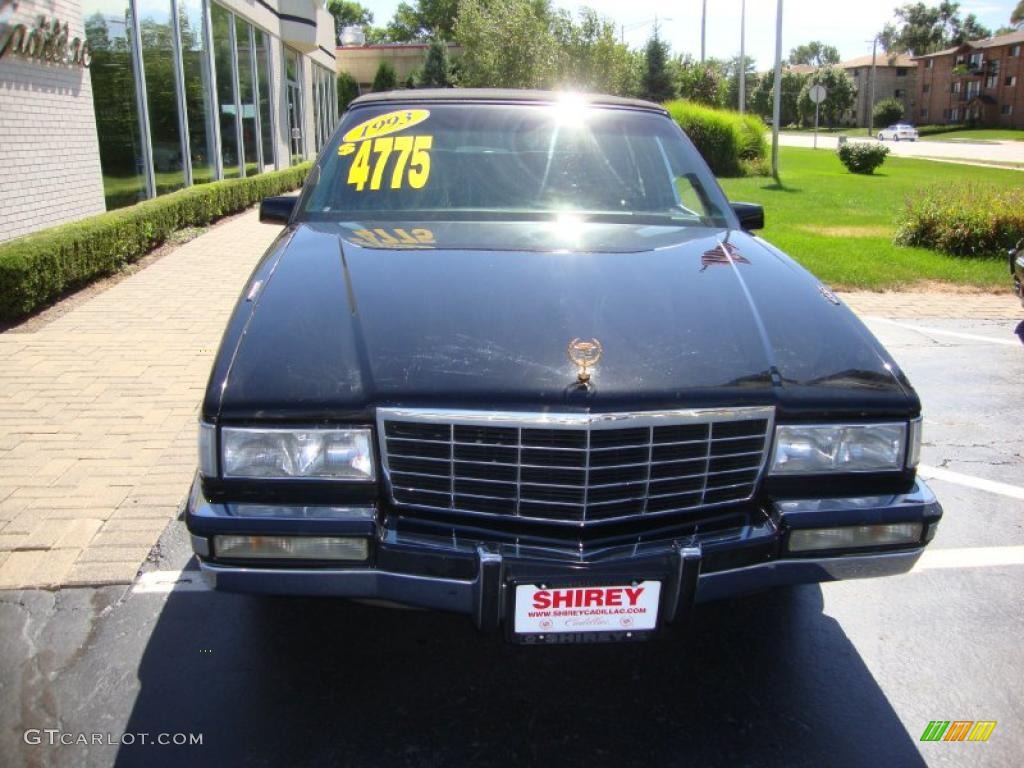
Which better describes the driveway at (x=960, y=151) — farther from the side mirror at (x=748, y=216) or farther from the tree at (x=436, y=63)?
the side mirror at (x=748, y=216)

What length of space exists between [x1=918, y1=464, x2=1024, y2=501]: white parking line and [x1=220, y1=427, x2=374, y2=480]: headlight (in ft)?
11.2

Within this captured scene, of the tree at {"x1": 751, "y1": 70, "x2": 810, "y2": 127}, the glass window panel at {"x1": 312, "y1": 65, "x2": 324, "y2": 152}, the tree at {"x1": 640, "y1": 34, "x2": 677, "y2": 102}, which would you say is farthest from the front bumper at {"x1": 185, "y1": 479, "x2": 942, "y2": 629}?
the tree at {"x1": 751, "y1": 70, "x2": 810, "y2": 127}

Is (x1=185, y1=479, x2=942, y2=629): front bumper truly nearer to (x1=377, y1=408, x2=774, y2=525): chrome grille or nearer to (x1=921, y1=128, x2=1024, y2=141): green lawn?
(x1=377, y1=408, x2=774, y2=525): chrome grille

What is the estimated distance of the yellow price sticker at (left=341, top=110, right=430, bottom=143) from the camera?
405 centimetres

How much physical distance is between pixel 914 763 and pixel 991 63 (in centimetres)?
9888

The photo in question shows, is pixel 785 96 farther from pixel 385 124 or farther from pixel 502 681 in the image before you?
pixel 502 681

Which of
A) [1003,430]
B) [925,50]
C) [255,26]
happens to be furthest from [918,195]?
[925,50]

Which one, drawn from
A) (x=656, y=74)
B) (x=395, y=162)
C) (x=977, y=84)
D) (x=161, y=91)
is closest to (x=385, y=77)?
(x=656, y=74)

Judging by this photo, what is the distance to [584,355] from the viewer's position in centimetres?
238

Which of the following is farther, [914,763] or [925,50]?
[925,50]

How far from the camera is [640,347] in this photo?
2.46 metres

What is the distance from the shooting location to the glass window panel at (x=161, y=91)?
12.4 m

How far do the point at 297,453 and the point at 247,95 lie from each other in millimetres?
18083

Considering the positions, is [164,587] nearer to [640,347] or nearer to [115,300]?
[640,347]
